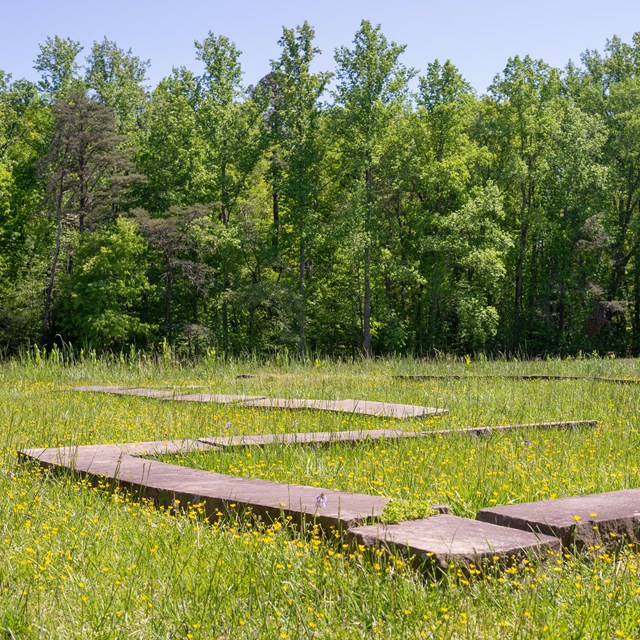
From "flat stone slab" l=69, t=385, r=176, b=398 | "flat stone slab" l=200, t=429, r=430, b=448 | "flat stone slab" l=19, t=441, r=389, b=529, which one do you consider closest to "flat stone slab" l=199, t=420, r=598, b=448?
"flat stone slab" l=200, t=429, r=430, b=448

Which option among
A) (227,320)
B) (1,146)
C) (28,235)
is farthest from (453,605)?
(1,146)

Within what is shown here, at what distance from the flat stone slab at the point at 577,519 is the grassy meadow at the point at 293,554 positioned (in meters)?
0.09

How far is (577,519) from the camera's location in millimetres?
3703

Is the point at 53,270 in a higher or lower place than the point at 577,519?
higher

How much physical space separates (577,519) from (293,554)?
1129mm

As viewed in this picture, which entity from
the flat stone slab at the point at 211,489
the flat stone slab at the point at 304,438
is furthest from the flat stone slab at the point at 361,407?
the flat stone slab at the point at 211,489

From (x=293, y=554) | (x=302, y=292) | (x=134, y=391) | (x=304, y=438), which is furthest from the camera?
(x=302, y=292)

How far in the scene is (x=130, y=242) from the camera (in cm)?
3525

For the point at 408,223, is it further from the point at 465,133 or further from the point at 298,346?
the point at 298,346

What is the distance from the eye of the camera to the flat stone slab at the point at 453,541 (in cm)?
331

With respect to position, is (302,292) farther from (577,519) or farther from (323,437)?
(577,519)

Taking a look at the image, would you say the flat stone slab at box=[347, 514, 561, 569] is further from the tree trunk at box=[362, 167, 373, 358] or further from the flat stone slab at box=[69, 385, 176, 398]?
the tree trunk at box=[362, 167, 373, 358]

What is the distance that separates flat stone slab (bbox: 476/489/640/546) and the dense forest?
102ft

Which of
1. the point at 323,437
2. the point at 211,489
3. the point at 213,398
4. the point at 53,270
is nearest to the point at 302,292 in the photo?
the point at 53,270
